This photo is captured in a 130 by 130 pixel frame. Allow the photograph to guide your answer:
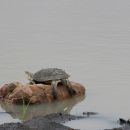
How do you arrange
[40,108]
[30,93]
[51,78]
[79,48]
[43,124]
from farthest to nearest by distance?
[79,48], [51,78], [30,93], [40,108], [43,124]

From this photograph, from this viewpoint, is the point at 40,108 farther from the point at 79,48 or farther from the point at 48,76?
the point at 79,48

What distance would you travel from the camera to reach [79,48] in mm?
17234

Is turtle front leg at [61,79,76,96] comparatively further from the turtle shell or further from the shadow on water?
the shadow on water

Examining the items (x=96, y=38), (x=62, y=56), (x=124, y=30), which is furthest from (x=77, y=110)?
(x=124, y=30)

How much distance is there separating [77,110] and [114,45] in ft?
21.0

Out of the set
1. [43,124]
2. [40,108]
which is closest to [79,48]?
[40,108]

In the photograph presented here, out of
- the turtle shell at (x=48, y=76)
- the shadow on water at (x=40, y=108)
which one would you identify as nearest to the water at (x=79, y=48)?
the shadow on water at (x=40, y=108)

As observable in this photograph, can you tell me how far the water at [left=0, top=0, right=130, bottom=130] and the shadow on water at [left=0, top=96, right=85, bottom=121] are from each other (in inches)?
7.4

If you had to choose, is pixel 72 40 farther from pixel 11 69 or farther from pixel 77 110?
pixel 77 110

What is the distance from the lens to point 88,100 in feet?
39.9

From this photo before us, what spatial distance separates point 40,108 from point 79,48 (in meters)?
5.89

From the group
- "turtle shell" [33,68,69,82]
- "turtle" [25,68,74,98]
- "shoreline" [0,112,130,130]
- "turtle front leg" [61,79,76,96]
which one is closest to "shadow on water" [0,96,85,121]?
"turtle front leg" [61,79,76,96]

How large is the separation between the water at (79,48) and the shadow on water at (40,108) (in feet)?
0.62

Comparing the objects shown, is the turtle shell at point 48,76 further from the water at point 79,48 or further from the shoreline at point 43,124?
the shoreline at point 43,124
